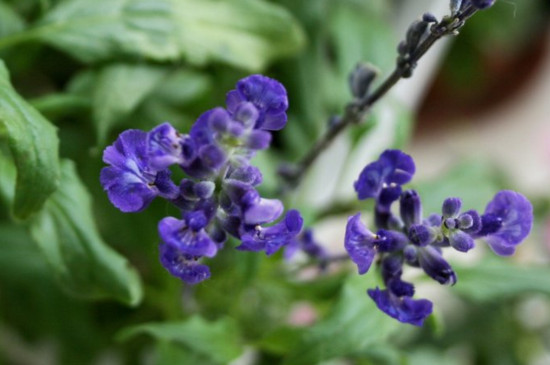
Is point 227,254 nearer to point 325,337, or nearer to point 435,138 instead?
point 325,337

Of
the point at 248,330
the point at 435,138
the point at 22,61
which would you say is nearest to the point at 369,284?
the point at 248,330

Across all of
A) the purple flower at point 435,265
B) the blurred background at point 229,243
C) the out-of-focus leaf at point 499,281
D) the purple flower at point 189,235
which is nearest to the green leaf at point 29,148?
the blurred background at point 229,243

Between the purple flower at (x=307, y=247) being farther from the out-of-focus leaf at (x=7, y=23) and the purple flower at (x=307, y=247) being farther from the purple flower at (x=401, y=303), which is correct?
the out-of-focus leaf at (x=7, y=23)

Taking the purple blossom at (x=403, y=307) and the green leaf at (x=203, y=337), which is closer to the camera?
the purple blossom at (x=403, y=307)

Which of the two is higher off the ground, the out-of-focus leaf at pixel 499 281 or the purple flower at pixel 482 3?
the purple flower at pixel 482 3

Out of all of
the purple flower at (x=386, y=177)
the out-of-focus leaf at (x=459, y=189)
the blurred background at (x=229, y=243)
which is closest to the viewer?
the purple flower at (x=386, y=177)

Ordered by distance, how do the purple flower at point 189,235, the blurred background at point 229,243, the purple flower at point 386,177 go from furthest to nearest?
the blurred background at point 229,243 → the purple flower at point 386,177 → the purple flower at point 189,235

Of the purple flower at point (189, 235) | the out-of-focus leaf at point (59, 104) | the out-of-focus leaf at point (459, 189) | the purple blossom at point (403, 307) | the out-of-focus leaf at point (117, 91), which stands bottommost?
the out-of-focus leaf at point (459, 189)

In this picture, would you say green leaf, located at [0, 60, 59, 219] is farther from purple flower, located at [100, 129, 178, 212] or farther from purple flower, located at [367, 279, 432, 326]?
purple flower, located at [367, 279, 432, 326]
